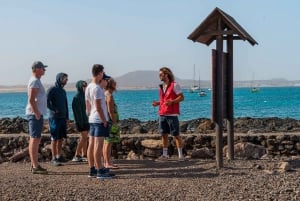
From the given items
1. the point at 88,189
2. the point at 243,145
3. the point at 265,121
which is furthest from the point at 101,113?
the point at 265,121

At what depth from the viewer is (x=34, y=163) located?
970cm

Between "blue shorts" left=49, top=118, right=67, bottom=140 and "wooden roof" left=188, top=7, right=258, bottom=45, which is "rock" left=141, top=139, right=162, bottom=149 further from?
"wooden roof" left=188, top=7, right=258, bottom=45

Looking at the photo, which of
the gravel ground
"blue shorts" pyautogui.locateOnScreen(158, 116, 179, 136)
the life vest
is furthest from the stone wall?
the gravel ground

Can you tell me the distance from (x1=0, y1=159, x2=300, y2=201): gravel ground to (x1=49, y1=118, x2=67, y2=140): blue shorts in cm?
54

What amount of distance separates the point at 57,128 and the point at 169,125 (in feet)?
6.91

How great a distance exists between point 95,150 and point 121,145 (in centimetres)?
630

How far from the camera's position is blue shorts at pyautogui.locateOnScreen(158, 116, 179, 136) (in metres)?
11.2

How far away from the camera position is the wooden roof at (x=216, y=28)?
1005cm

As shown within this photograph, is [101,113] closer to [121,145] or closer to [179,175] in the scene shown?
[179,175]

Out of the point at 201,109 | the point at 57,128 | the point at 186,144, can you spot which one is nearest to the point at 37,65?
the point at 57,128

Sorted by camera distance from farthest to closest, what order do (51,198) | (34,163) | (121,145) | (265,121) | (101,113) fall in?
(265,121)
(121,145)
(34,163)
(101,113)
(51,198)

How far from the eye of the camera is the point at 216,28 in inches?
404

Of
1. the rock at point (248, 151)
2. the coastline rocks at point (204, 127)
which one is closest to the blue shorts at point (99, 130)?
the rock at point (248, 151)

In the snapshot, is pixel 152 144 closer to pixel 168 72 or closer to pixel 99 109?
pixel 168 72
